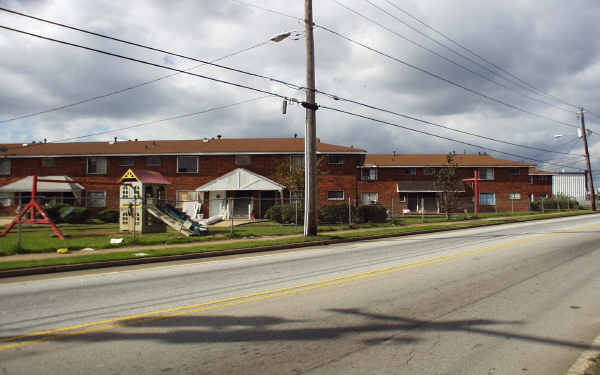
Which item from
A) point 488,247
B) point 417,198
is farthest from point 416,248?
point 417,198

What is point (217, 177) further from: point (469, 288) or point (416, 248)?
point (469, 288)

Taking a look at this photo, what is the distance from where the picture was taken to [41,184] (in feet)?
107

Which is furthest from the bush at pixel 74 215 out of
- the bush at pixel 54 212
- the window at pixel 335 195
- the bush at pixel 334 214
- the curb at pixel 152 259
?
the window at pixel 335 195

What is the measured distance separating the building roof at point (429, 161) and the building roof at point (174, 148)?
24.2 ft

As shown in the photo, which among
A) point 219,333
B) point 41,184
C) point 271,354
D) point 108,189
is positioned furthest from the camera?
point 108,189

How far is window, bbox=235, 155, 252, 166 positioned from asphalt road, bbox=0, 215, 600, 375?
25668 mm

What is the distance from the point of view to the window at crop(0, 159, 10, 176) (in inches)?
1390

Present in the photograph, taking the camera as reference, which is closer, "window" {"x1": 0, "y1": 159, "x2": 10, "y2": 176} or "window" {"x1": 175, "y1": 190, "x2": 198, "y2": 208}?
"window" {"x1": 175, "y1": 190, "x2": 198, "y2": 208}

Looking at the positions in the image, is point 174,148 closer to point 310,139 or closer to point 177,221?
point 177,221

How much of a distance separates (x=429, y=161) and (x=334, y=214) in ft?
74.7

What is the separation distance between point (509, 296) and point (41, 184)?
36472 mm

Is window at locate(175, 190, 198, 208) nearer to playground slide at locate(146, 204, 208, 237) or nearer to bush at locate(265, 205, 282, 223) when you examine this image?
bush at locate(265, 205, 282, 223)

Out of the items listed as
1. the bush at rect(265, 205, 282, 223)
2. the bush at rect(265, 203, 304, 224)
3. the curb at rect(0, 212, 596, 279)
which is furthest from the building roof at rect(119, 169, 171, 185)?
the curb at rect(0, 212, 596, 279)

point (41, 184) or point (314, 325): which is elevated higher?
point (41, 184)
